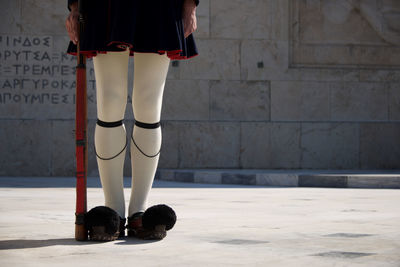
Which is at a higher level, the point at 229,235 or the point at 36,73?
the point at 36,73

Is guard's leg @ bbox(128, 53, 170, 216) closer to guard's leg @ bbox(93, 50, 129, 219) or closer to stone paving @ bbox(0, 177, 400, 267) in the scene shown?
guard's leg @ bbox(93, 50, 129, 219)

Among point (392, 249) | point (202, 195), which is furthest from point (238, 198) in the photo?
point (392, 249)

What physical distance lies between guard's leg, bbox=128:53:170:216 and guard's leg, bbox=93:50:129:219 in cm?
7

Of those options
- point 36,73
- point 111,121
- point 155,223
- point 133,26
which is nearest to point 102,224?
point 155,223

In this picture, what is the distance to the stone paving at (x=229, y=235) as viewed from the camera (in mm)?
2836

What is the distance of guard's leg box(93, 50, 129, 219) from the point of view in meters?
3.67

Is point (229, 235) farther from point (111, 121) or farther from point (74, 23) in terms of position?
point (74, 23)

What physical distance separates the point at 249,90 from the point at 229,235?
741 cm

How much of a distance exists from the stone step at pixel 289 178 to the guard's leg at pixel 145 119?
16.6 feet

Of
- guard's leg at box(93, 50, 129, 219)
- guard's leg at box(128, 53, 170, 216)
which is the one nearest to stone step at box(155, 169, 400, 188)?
guard's leg at box(128, 53, 170, 216)

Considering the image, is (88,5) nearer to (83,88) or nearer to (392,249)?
(83,88)

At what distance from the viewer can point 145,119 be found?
12.4 ft

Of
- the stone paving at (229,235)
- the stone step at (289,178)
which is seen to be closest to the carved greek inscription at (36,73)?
the stone step at (289,178)

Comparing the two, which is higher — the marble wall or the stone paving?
the marble wall
